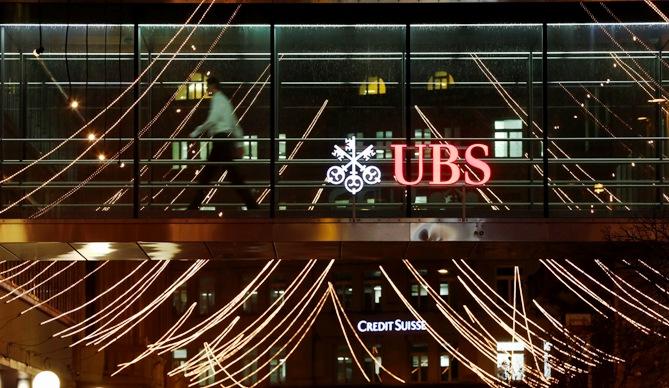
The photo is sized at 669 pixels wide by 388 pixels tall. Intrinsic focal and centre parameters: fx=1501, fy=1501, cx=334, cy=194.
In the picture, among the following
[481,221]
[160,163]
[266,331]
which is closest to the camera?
[481,221]

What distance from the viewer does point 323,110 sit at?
2359cm

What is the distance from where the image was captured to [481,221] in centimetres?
2077

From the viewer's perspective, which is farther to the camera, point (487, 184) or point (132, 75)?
point (132, 75)

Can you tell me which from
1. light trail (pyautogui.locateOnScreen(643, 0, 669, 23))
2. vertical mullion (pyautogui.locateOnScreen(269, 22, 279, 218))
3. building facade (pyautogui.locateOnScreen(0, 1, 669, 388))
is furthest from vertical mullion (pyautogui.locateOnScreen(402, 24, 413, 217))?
light trail (pyautogui.locateOnScreen(643, 0, 669, 23))

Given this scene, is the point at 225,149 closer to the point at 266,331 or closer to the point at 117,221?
the point at 117,221

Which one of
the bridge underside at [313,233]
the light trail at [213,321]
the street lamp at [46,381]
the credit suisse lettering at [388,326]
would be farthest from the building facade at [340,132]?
the credit suisse lettering at [388,326]

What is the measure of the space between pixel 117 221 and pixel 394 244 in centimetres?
387

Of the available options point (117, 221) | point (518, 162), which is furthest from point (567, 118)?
point (117, 221)

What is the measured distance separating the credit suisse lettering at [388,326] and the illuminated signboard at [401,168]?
1804 inches

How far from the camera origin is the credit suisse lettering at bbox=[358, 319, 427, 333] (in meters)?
67.2

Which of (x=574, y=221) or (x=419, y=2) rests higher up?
(x=419, y=2)

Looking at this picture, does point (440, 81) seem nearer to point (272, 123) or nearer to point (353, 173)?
point (272, 123)

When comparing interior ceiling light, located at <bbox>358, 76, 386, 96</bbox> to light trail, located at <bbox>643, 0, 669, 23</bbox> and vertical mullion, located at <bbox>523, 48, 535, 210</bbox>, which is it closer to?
vertical mullion, located at <bbox>523, 48, 535, 210</bbox>

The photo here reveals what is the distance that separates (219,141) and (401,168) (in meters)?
2.74
